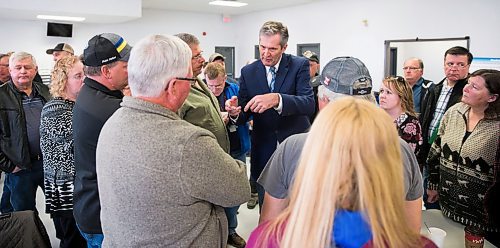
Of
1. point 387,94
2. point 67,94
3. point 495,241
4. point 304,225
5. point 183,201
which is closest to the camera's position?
point 304,225

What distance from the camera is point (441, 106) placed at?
3.43 m

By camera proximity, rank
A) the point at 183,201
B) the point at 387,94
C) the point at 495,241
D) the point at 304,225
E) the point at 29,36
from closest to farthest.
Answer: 1. the point at 304,225
2. the point at 183,201
3. the point at 495,241
4. the point at 387,94
5. the point at 29,36

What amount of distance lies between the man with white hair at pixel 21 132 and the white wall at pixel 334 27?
567 centimetres

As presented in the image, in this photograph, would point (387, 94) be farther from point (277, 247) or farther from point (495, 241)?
point (277, 247)

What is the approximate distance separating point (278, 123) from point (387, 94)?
109 centimetres

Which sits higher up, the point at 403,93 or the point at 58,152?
the point at 403,93

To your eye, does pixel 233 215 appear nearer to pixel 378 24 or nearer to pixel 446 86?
pixel 446 86

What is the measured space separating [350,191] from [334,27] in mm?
7622

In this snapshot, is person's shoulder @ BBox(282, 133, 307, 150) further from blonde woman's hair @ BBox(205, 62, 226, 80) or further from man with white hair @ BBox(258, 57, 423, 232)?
blonde woman's hair @ BBox(205, 62, 226, 80)

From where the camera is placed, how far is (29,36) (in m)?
8.45

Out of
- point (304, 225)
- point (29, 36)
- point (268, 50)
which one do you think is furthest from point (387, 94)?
point (29, 36)

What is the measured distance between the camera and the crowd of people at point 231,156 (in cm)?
79

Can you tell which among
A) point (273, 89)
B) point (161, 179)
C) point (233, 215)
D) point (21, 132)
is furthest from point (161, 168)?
point (21, 132)

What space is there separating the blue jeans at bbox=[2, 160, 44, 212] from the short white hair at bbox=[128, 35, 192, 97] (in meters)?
2.19
